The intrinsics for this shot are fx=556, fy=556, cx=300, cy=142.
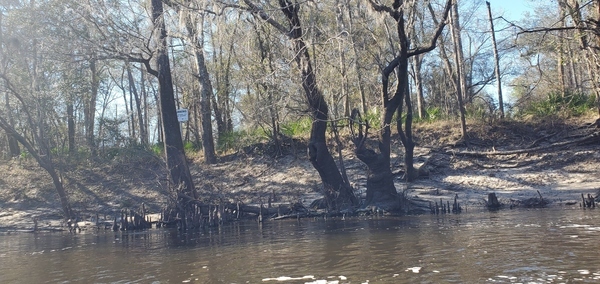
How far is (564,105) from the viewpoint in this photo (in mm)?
22000

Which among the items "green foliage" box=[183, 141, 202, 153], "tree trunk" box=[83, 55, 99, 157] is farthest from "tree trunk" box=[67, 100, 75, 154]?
"green foliage" box=[183, 141, 202, 153]

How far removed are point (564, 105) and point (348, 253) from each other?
15.9 meters

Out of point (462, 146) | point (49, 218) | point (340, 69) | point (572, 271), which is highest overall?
point (340, 69)

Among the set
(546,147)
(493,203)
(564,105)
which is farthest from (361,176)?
(564,105)

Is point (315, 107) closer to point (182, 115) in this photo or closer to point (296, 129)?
point (182, 115)

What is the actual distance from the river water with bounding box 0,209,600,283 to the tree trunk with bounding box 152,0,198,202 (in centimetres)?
340

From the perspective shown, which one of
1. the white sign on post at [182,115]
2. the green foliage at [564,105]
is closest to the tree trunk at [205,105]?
the white sign on post at [182,115]

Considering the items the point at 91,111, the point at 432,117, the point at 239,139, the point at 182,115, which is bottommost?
the point at 239,139

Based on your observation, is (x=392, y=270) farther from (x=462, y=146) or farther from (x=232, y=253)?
(x=462, y=146)

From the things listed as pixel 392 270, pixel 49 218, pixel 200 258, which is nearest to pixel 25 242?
pixel 49 218

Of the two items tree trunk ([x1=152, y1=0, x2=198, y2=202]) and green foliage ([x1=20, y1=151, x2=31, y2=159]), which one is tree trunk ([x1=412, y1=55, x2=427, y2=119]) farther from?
green foliage ([x1=20, y1=151, x2=31, y2=159])

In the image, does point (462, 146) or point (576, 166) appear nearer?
point (576, 166)

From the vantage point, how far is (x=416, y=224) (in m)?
13.6

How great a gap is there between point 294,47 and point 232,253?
26.4ft
